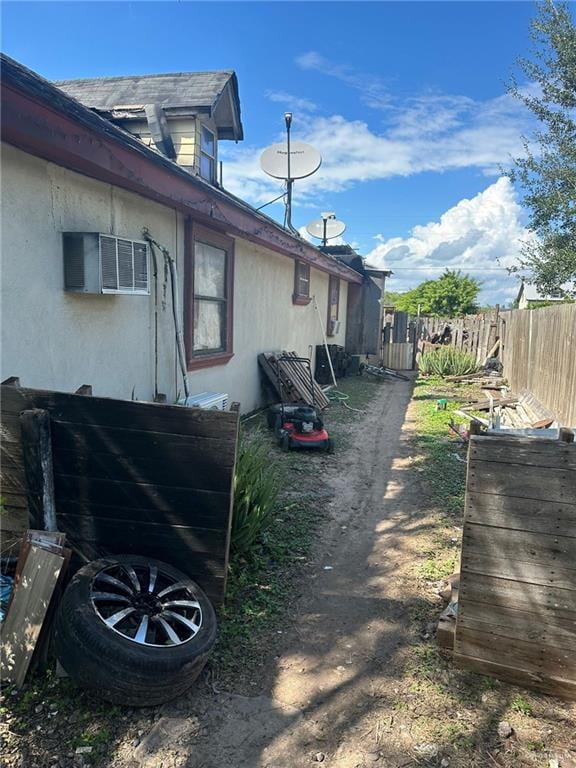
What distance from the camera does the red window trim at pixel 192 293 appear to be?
5.70 meters

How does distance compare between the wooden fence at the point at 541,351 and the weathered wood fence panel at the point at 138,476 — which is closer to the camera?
the weathered wood fence panel at the point at 138,476

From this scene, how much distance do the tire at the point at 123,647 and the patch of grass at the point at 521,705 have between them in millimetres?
1448

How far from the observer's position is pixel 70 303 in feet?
12.5

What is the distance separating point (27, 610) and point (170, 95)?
290 inches

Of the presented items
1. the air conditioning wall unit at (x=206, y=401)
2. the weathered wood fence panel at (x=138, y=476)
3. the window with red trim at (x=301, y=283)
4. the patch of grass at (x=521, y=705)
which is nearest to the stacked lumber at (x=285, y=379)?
the window with red trim at (x=301, y=283)

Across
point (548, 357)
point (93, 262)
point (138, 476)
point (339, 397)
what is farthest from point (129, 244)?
point (339, 397)

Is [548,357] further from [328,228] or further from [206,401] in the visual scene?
[328,228]

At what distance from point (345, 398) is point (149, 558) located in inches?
322

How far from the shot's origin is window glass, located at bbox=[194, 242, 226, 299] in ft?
20.0

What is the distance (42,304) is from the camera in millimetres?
3525

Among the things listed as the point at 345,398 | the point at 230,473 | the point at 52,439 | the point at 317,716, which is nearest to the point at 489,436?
the point at 230,473

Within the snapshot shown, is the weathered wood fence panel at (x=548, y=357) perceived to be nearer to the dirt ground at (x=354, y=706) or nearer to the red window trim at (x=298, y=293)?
the dirt ground at (x=354, y=706)

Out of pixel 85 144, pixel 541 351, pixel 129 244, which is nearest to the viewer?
pixel 85 144

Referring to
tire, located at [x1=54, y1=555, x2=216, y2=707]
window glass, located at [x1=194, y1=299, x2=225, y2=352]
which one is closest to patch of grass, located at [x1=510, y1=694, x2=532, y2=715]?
tire, located at [x1=54, y1=555, x2=216, y2=707]
